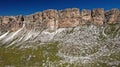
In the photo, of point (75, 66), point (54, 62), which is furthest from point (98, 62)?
point (54, 62)

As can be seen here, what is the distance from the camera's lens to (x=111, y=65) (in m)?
192

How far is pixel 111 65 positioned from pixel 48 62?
162 feet

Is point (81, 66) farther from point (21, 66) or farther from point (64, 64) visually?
point (21, 66)

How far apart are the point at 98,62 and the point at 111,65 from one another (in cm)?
1084

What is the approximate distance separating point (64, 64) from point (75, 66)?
9450 millimetres

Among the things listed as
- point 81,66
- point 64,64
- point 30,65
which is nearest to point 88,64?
point 81,66

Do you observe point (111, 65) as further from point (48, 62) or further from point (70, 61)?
point (48, 62)

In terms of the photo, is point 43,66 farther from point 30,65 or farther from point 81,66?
point 81,66

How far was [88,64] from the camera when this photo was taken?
193750 mm

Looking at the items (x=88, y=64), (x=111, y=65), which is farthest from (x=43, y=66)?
(x=111, y=65)

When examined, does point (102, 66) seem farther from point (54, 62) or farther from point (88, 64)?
point (54, 62)

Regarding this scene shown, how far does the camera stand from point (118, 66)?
7421 inches

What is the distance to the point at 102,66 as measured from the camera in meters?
191

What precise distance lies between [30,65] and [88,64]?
4568 centimetres
